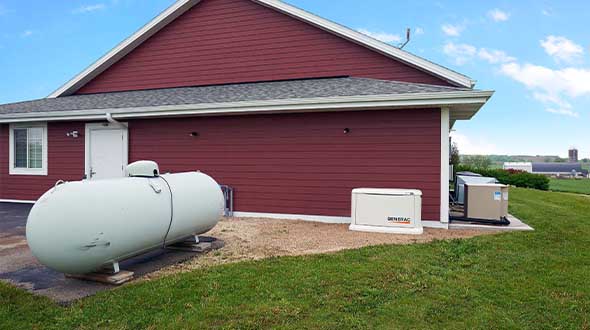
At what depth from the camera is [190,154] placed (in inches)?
380

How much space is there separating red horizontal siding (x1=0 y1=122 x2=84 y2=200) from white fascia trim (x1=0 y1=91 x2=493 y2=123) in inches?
24.6

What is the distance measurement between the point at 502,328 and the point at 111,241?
3.88m

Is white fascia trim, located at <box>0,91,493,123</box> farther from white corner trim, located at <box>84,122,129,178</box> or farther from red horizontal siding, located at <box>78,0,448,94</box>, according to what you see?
red horizontal siding, located at <box>78,0,448,94</box>

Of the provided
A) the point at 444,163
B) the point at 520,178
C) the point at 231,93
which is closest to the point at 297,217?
the point at 444,163

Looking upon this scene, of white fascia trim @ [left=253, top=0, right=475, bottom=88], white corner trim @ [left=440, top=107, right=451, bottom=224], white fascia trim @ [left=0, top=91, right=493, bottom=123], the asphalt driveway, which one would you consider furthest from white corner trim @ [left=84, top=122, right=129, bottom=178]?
white corner trim @ [left=440, top=107, right=451, bottom=224]

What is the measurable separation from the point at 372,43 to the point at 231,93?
12.3 feet

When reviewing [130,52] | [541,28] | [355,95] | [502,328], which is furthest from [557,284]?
[130,52]

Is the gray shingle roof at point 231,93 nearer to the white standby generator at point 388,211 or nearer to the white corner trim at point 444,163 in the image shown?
the white corner trim at point 444,163

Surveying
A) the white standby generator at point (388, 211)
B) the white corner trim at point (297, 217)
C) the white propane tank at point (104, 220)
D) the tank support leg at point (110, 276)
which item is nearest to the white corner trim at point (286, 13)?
the white standby generator at point (388, 211)

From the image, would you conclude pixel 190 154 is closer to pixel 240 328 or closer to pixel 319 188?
pixel 319 188

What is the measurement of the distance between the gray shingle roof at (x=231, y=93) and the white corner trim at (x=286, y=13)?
67 centimetres

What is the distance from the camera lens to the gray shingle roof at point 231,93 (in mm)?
8242

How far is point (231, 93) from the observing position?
971 centimetres

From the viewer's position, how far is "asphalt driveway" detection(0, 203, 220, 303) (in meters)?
4.14
